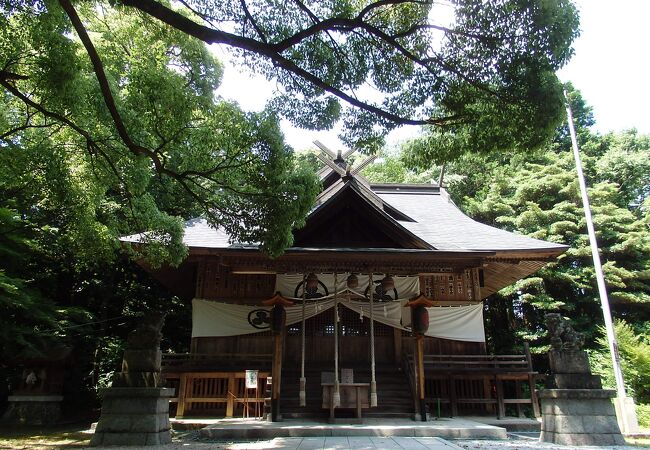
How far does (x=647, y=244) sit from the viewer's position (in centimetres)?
1752

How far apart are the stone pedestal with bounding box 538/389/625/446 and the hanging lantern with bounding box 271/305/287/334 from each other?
500cm

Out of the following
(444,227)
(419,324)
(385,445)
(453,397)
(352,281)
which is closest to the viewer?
(385,445)

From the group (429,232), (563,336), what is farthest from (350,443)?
(429,232)

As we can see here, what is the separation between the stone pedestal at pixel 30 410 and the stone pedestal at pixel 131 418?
6.93 metres

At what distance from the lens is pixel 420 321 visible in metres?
9.10

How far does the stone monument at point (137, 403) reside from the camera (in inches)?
249

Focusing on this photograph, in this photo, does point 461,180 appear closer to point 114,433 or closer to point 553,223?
point 553,223

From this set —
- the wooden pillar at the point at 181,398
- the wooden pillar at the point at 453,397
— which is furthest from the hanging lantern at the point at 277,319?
the wooden pillar at the point at 453,397

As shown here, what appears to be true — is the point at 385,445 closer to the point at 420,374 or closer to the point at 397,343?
the point at 420,374

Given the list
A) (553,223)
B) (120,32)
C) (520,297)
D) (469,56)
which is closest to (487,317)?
(520,297)

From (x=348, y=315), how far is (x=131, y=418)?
6121mm

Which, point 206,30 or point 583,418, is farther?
point 583,418

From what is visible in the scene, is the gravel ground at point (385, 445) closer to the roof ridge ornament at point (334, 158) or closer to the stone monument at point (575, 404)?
the stone monument at point (575, 404)

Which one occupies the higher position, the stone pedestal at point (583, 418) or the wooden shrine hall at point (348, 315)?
the wooden shrine hall at point (348, 315)
